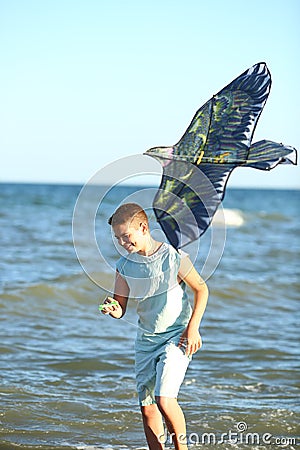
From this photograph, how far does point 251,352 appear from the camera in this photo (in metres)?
6.75

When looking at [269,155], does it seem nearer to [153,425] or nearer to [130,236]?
[130,236]

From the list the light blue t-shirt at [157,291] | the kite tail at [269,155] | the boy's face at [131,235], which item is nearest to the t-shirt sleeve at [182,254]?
the light blue t-shirt at [157,291]

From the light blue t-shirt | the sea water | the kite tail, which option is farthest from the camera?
the sea water

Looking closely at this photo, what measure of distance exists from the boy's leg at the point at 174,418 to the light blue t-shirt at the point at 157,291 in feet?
0.99

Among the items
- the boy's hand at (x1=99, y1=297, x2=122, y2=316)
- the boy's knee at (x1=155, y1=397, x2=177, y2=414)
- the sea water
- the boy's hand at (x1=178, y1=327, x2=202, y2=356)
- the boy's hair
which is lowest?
the sea water

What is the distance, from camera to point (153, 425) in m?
3.84

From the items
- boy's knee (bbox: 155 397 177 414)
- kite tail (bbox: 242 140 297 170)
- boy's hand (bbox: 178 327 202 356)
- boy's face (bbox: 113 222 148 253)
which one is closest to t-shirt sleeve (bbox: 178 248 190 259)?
boy's face (bbox: 113 222 148 253)

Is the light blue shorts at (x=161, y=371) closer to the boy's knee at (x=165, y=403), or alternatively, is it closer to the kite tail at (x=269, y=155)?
the boy's knee at (x=165, y=403)

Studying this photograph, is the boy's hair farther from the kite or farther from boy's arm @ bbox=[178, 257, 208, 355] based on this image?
boy's arm @ bbox=[178, 257, 208, 355]

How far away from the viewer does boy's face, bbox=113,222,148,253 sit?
3.66m

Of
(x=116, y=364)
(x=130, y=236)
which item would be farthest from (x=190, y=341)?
(x=116, y=364)

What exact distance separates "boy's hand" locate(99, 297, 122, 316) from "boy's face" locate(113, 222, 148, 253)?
273 mm

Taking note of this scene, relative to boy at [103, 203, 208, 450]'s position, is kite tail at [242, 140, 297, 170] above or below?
above

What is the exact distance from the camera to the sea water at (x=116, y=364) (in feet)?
15.0
